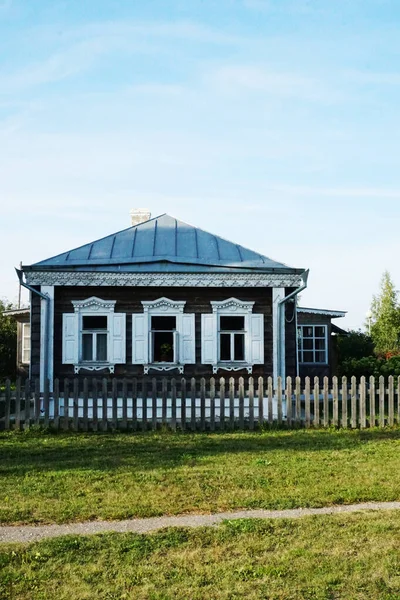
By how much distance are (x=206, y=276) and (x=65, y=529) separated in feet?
40.9

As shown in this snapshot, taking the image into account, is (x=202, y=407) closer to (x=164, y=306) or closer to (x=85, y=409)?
(x=85, y=409)

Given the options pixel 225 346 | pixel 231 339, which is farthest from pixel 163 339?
pixel 231 339

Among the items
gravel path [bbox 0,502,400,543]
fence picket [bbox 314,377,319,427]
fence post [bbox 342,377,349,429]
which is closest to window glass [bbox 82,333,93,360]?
fence picket [bbox 314,377,319,427]

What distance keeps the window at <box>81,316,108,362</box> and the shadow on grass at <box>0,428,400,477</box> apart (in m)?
4.93

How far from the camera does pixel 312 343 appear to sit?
1373 inches

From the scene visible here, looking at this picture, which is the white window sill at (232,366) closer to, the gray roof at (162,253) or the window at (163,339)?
the window at (163,339)

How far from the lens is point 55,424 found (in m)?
14.3

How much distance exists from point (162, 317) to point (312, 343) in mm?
17368

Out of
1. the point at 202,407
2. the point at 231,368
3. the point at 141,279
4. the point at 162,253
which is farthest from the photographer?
the point at 162,253

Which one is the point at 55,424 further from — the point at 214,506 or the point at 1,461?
the point at 214,506

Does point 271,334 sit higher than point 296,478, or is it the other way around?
point 271,334

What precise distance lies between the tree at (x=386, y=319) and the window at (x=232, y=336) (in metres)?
35.4

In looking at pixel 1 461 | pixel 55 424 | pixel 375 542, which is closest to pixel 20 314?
pixel 55 424

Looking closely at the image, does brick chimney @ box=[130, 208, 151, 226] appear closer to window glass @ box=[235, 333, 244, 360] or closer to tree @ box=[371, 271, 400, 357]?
window glass @ box=[235, 333, 244, 360]
